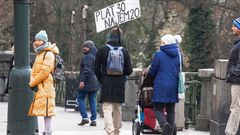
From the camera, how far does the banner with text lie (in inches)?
540

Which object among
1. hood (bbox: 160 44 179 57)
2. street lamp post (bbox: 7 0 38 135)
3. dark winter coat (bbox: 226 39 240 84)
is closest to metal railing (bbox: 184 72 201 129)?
hood (bbox: 160 44 179 57)

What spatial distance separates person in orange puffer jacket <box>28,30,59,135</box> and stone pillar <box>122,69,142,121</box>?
15.6ft

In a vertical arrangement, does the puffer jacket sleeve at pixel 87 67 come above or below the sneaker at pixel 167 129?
above

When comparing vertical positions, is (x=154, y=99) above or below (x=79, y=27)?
Result: below

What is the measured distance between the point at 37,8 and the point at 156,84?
33808mm

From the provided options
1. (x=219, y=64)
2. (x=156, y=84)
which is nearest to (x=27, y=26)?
(x=156, y=84)

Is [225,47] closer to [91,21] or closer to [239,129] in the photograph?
[91,21]

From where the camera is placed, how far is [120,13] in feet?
45.1

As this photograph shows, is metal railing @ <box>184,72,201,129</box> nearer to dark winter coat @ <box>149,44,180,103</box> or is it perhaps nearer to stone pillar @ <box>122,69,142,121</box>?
stone pillar @ <box>122,69,142,121</box>

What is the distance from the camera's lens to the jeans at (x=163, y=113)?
34.7 feet

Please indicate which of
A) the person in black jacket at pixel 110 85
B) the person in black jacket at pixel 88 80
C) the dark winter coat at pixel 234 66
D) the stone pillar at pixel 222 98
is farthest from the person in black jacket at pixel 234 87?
the person in black jacket at pixel 88 80

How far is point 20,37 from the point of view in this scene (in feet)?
32.8

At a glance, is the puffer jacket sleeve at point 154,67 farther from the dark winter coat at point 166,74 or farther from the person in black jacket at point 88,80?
the person in black jacket at point 88,80

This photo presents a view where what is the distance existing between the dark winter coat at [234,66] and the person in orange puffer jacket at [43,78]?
271 centimetres
